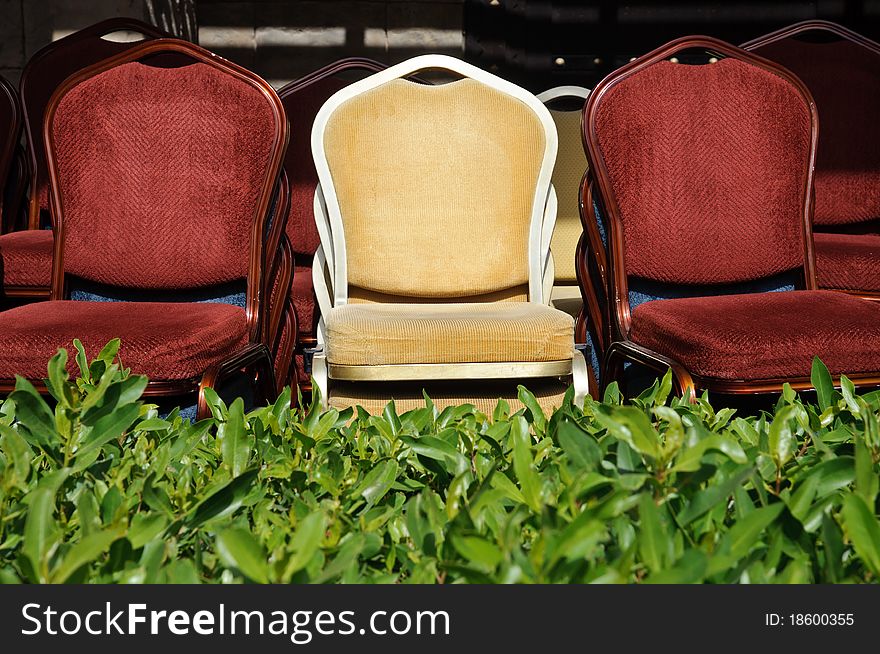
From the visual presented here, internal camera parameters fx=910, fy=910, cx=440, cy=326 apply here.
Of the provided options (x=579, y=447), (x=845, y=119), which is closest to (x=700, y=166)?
(x=845, y=119)

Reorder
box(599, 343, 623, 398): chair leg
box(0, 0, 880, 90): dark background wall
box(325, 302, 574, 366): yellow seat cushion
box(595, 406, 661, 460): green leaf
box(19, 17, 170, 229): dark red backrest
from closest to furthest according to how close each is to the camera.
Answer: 1. box(595, 406, 661, 460): green leaf
2. box(325, 302, 574, 366): yellow seat cushion
3. box(599, 343, 623, 398): chair leg
4. box(19, 17, 170, 229): dark red backrest
5. box(0, 0, 880, 90): dark background wall

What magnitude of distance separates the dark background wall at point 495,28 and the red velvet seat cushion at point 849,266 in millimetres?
2314

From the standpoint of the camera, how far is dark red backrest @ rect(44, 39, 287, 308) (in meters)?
2.67

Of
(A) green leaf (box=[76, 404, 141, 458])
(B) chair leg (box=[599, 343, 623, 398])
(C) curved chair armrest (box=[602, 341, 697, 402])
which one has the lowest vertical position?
(B) chair leg (box=[599, 343, 623, 398])

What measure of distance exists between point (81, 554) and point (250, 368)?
206cm

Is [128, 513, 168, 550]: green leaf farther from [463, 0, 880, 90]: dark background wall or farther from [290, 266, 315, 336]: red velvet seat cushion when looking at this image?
[463, 0, 880, 90]: dark background wall

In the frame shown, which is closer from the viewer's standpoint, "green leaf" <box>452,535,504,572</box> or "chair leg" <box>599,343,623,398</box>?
"green leaf" <box>452,535,504,572</box>

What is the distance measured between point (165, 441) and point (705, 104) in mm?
2371

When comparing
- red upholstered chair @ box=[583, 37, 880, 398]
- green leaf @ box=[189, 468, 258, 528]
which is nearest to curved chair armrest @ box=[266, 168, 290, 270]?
red upholstered chair @ box=[583, 37, 880, 398]

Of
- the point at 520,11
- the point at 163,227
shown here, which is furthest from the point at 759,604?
the point at 520,11

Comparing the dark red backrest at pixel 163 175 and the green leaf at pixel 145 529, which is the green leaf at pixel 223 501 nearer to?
the green leaf at pixel 145 529

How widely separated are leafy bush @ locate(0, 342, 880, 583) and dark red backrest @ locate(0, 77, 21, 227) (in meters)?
2.90

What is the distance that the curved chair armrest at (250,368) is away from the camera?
1981 millimetres

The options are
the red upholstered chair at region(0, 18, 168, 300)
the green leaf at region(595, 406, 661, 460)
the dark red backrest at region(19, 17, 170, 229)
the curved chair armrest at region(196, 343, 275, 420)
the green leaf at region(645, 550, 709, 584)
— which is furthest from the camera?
the dark red backrest at region(19, 17, 170, 229)
